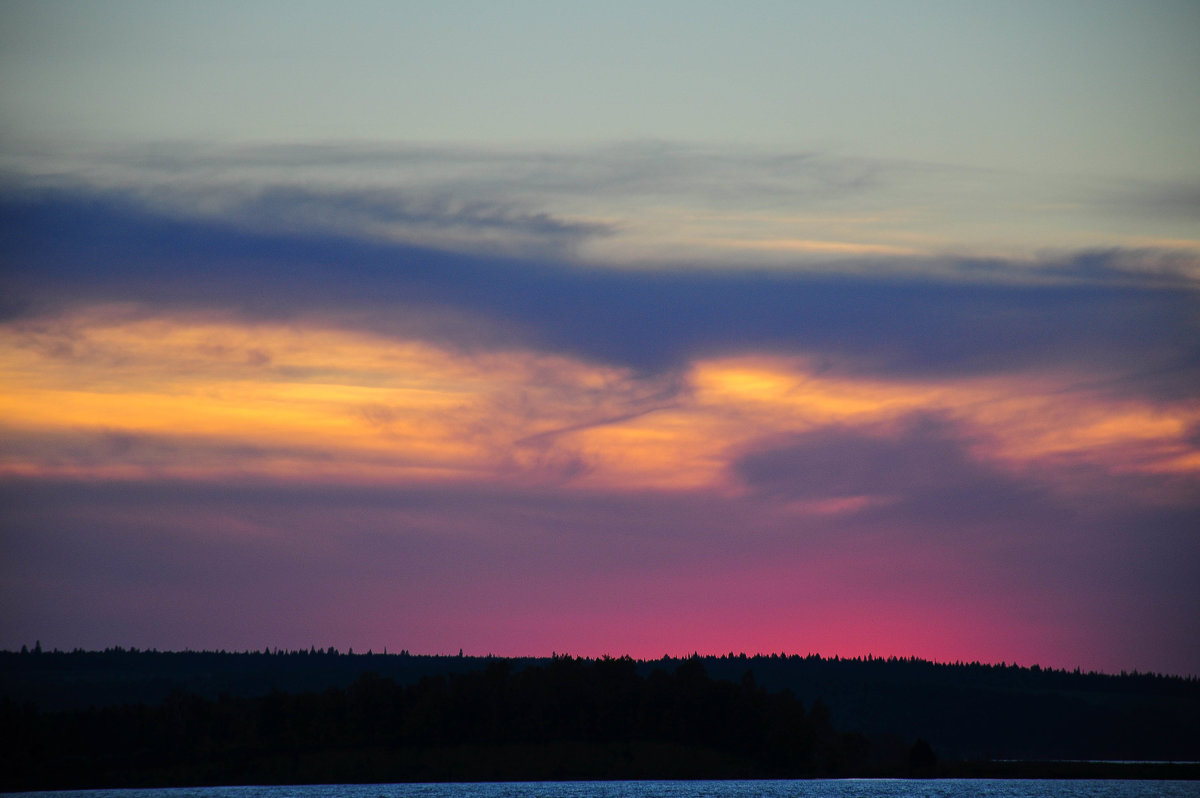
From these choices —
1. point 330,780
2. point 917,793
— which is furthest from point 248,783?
point 917,793

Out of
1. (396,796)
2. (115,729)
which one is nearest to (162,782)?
(115,729)

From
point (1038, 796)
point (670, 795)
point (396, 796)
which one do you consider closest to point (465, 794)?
point (396, 796)

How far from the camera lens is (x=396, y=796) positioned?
172 meters

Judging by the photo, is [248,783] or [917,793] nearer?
[917,793]

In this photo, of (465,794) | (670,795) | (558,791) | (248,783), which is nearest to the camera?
(670,795)

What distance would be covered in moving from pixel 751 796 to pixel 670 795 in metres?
9.44

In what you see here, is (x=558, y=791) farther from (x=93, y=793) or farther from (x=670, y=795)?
(x=93, y=793)

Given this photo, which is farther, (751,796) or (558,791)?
(558,791)

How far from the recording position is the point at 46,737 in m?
192

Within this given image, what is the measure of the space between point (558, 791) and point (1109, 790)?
71.0m

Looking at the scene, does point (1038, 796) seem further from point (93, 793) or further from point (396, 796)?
point (93, 793)

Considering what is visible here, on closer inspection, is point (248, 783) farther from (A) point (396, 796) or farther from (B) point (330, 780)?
(A) point (396, 796)

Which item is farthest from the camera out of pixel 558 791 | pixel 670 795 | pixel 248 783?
pixel 248 783

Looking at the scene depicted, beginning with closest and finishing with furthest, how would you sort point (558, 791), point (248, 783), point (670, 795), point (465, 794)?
point (670, 795) → point (465, 794) → point (558, 791) → point (248, 783)
